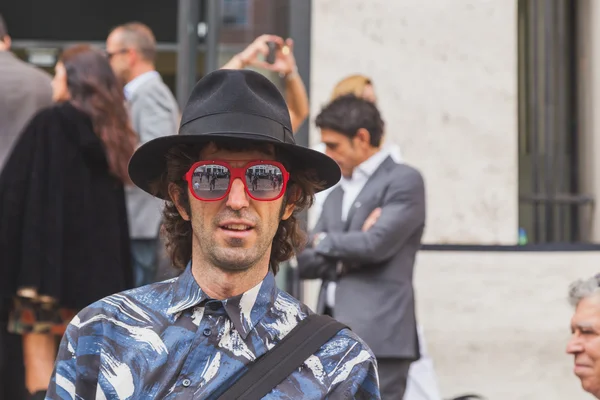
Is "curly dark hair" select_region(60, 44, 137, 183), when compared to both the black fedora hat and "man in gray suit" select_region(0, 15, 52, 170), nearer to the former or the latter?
"man in gray suit" select_region(0, 15, 52, 170)

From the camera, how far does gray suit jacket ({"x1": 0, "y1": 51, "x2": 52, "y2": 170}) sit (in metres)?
6.46

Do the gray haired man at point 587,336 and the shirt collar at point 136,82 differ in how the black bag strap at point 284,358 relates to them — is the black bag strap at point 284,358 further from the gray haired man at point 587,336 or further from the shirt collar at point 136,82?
the shirt collar at point 136,82

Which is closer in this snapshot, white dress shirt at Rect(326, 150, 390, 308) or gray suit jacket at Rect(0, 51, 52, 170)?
white dress shirt at Rect(326, 150, 390, 308)

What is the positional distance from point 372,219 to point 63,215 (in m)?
1.56

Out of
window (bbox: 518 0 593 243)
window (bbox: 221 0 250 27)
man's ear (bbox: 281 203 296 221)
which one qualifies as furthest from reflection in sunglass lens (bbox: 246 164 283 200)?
window (bbox: 221 0 250 27)

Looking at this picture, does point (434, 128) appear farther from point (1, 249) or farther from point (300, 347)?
point (300, 347)

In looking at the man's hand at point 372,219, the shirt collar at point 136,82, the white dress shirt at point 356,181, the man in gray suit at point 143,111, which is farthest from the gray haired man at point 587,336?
the shirt collar at point 136,82

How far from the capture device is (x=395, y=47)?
751cm

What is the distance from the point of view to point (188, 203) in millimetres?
3031

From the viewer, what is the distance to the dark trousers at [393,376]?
215 inches

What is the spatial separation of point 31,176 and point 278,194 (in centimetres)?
323

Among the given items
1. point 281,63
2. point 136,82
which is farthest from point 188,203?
point 136,82

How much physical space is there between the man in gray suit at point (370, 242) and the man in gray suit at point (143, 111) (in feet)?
3.21

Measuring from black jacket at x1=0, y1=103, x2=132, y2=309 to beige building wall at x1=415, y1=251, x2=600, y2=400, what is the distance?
7.15 ft
